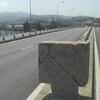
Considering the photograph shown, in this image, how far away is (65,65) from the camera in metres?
7.49

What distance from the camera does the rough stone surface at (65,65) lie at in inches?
289

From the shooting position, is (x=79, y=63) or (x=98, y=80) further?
(x=98, y=80)

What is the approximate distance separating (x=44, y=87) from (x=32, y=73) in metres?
3.72

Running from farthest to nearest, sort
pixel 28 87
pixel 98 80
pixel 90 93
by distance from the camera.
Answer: pixel 28 87 → pixel 98 80 → pixel 90 93

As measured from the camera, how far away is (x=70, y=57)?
24.2 feet

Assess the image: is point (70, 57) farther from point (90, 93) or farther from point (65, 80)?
point (90, 93)

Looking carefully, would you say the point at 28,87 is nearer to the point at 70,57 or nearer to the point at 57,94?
the point at 57,94

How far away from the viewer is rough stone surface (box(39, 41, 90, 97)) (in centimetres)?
734

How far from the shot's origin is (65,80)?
757 cm

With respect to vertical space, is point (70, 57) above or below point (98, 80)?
above

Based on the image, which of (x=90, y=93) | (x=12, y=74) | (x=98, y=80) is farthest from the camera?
(x=12, y=74)

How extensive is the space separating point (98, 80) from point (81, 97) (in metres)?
1.36

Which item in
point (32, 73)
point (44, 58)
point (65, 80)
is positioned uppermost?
point (44, 58)

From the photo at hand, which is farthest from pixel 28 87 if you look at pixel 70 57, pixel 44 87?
pixel 70 57
